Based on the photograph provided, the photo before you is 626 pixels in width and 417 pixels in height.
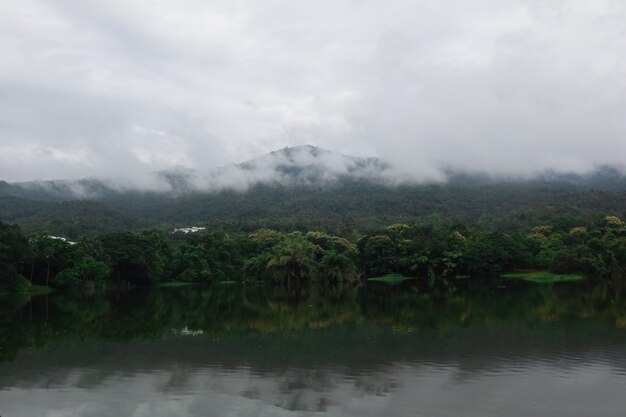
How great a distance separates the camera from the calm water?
11492 mm

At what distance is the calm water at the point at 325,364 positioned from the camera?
11.5 m

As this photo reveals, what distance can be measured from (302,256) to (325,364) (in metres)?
45.2

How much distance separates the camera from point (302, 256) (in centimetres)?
6059

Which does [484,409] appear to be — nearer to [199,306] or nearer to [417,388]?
[417,388]

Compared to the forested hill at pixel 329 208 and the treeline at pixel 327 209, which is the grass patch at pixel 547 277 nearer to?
the forested hill at pixel 329 208

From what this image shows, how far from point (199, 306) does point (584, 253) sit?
4674 centimetres

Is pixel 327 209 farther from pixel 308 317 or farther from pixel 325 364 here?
pixel 325 364

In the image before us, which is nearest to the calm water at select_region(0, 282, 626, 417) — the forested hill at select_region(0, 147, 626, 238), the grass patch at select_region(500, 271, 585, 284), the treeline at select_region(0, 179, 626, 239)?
the grass patch at select_region(500, 271, 585, 284)

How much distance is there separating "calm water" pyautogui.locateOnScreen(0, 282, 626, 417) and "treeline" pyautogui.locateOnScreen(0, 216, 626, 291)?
30664 mm

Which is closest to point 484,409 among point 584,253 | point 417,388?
point 417,388

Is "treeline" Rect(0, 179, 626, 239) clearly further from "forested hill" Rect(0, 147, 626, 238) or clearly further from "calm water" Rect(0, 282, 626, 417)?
"calm water" Rect(0, 282, 626, 417)

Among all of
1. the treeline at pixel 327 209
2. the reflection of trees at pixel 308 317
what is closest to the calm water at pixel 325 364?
the reflection of trees at pixel 308 317

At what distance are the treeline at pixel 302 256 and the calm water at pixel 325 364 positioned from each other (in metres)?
→ 30.7

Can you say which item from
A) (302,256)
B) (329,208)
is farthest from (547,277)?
(329,208)
